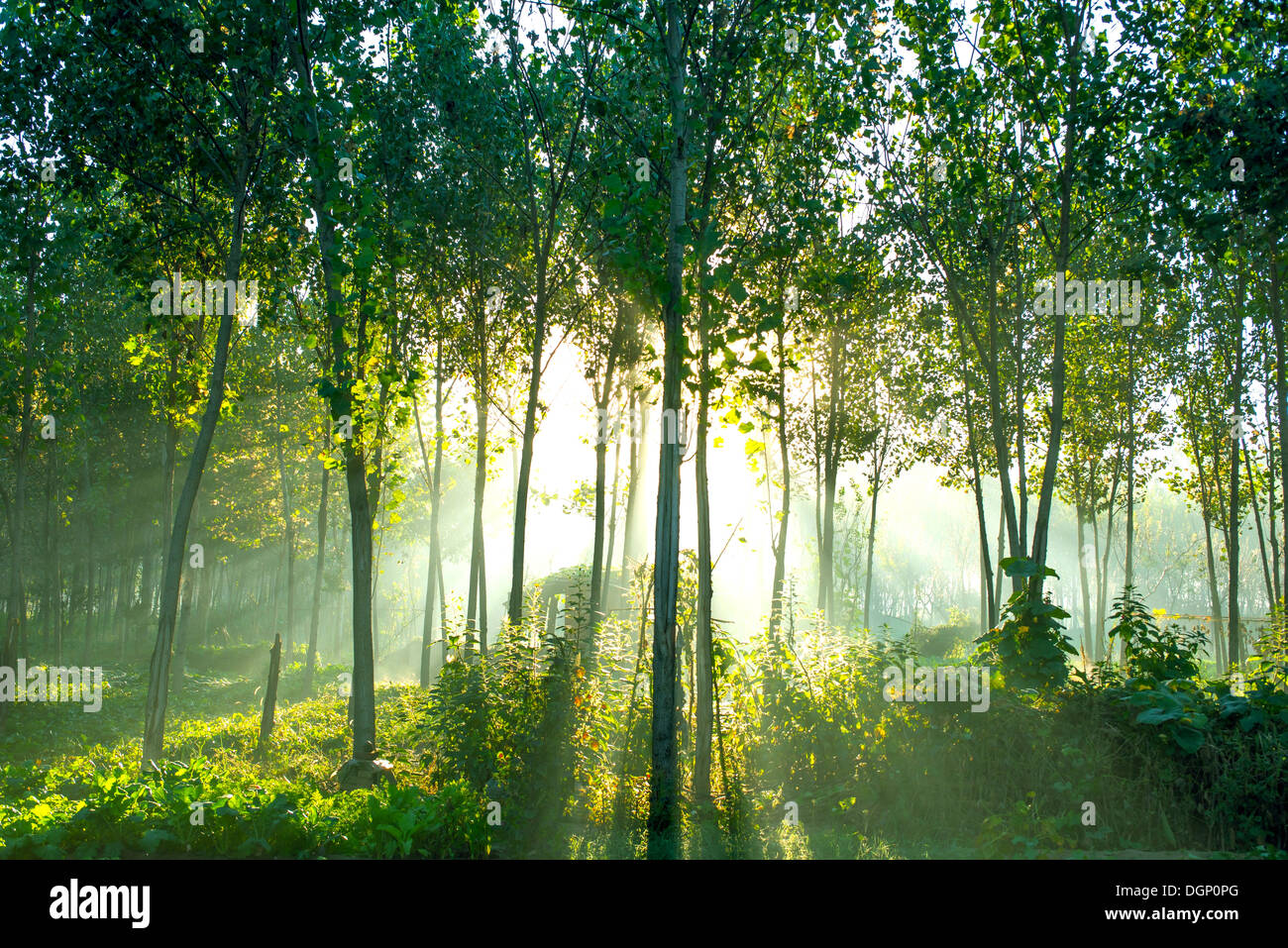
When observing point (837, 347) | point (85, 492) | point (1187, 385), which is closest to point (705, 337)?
point (837, 347)

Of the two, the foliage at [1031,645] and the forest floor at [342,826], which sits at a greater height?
the foliage at [1031,645]

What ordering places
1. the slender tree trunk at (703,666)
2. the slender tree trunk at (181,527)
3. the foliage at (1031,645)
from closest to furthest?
the foliage at (1031,645)
the slender tree trunk at (703,666)
the slender tree trunk at (181,527)

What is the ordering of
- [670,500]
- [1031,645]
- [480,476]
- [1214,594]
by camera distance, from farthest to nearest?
[1214,594]
[480,476]
[1031,645]
[670,500]

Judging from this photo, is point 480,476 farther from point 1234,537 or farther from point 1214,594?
point 1214,594

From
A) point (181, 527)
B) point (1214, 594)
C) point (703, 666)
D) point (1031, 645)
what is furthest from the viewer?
point (1214, 594)

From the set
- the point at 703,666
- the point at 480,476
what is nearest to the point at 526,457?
the point at 703,666

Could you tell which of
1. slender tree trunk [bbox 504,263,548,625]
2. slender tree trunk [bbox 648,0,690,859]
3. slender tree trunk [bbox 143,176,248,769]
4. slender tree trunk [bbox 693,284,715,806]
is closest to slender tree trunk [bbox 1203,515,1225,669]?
slender tree trunk [bbox 693,284,715,806]

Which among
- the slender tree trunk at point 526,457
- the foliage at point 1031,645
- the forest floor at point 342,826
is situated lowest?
the forest floor at point 342,826

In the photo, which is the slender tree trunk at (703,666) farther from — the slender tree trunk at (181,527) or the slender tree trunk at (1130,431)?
the slender tree trunk at (1130,431)

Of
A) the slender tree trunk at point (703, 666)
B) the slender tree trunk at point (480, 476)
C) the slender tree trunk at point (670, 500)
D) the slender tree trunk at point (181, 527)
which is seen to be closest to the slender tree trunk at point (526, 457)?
the slender tree trunk at point (480, 476)

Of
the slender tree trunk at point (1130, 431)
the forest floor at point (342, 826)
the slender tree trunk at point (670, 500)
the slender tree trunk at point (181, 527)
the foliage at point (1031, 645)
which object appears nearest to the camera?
the forest floor at point (342, 826)

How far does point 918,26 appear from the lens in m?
11.3

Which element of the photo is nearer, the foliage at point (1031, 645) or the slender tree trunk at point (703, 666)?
the foliage at point (1031, 645)

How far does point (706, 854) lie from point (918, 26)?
11143 mm
